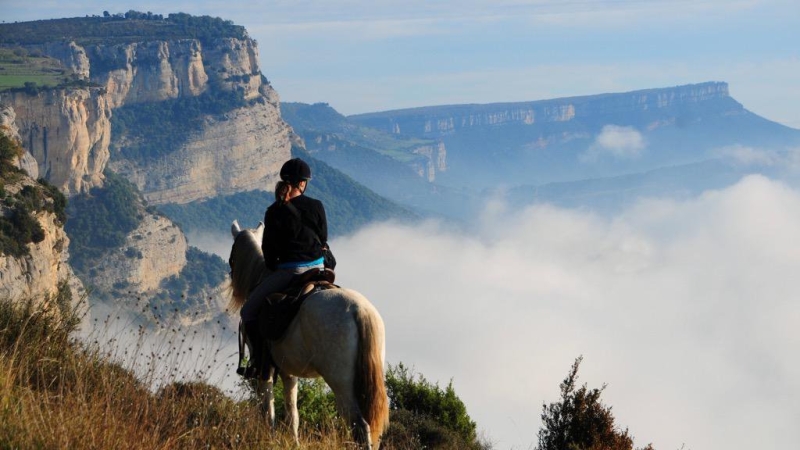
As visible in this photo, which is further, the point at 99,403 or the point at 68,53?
the point at 68,53

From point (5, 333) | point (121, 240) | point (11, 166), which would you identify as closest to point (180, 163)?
point (121, 240)

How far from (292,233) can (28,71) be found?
128m

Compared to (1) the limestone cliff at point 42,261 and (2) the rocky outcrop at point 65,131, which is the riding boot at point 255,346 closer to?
(1) the limestone cliff at point 42,261

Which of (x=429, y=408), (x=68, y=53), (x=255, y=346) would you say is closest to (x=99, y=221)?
(x=68, y=53)

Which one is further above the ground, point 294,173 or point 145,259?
point 294,173

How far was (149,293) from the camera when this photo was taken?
130m

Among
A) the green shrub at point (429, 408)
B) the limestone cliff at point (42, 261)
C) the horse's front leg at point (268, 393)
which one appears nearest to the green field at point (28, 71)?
the limestone cliff at point (42, 261)

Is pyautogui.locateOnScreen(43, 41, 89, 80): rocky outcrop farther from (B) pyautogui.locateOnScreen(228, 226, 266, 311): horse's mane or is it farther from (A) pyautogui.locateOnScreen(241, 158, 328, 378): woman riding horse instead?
(A) pyautogui.locateOnScreen(241, 158, 328, 378): woman riding horse

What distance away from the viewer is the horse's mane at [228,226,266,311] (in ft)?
29.4

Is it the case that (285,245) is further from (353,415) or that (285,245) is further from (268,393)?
(353,415)

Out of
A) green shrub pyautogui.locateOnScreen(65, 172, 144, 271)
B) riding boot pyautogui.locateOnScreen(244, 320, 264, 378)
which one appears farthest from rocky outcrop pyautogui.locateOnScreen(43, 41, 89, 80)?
riding boot pyautogui.locateOnScreen(244, 320, 264, 378)

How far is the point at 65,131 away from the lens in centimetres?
12131

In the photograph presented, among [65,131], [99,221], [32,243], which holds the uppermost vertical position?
[65,131]

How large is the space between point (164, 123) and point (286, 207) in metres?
195
